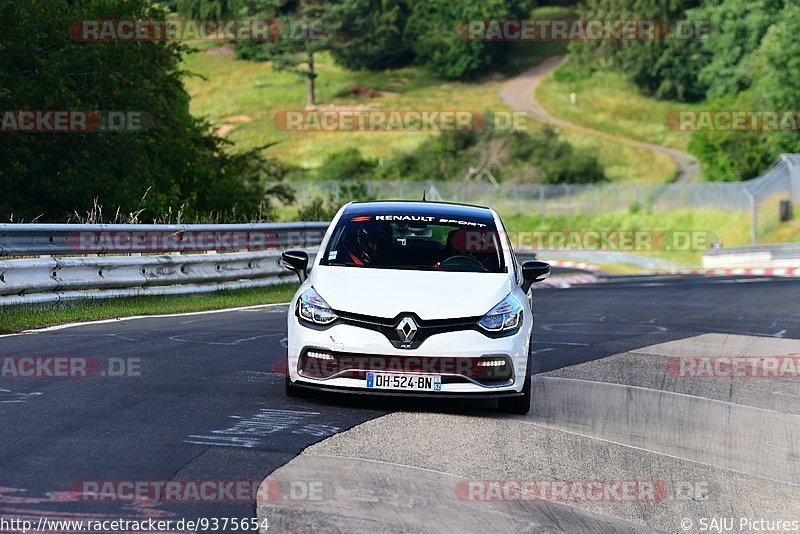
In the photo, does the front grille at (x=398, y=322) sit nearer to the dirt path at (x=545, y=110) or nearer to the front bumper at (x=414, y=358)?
the front bumper at (x=414, y=358)

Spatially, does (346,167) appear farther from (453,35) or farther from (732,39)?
(453,35)

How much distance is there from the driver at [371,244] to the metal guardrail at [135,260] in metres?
5.83

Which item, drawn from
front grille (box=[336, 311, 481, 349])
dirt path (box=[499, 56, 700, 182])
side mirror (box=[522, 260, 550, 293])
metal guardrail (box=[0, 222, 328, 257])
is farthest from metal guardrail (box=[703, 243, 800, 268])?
dirt path (box=[499, 56, 700, 182])

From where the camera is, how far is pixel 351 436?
28.2 feet

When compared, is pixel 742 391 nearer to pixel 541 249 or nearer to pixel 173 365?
pixel 173 365

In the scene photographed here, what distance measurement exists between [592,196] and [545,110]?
46.9 metres

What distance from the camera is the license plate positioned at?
944 centimetres

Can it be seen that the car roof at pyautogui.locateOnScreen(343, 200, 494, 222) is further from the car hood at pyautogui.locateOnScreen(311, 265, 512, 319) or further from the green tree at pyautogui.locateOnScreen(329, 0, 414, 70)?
the green tree at pyautogui.locateOnScreen(329, 0, 414, 70)

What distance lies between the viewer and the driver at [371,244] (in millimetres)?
10625

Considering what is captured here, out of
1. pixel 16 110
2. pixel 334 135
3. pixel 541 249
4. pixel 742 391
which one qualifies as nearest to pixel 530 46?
pixel 334 135

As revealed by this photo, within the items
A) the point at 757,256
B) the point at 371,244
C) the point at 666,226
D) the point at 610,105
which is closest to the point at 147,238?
the point at 371,244

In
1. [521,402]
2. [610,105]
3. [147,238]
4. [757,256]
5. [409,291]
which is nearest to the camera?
[409,291]

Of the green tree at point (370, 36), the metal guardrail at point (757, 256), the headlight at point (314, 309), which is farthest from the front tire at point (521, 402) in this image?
the green tree at point (370, 36)

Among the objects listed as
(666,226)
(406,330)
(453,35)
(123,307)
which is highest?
(453,35)
